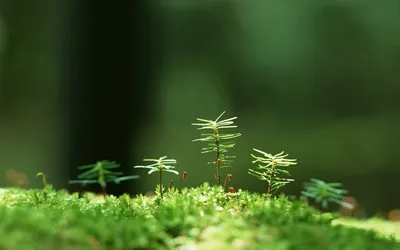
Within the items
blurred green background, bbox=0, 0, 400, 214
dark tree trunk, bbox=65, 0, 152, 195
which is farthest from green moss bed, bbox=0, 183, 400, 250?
blurred green background, bbox=0, 0, 400, 214

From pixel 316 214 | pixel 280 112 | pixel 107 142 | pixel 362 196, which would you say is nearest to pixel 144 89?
pixel 107 142

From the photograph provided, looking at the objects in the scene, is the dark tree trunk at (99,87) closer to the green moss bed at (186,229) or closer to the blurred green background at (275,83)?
the blurred green background at (275,83)

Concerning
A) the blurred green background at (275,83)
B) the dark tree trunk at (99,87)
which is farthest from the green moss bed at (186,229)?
the blurred green background at (275,83)

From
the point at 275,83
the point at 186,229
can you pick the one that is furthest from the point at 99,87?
the point at 186,229

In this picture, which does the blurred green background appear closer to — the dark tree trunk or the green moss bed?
the dark tree trunk

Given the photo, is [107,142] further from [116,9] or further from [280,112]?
[280,112]
